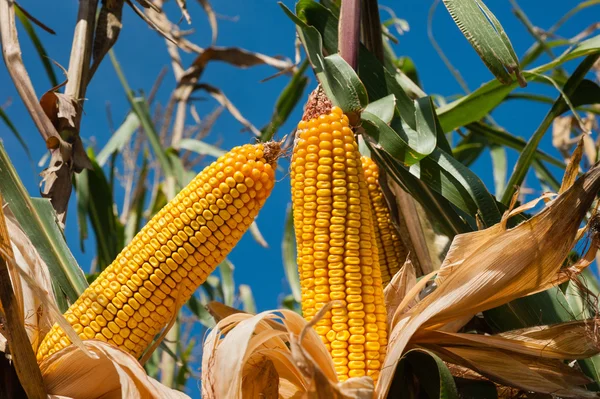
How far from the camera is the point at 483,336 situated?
1.19m

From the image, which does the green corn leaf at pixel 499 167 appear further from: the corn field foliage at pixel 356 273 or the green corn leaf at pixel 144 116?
the green corn leaf at pixel 144 116

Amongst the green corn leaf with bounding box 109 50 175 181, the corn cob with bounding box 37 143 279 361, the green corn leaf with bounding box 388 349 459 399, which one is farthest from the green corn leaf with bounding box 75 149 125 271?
the green corn leaf with bounding box 388 349 459 399

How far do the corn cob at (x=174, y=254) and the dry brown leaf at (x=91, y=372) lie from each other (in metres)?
0.07

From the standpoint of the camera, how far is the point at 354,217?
46.9 inches

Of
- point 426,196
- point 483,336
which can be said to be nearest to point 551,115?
point 426,196

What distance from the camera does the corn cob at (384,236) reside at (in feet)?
4.99

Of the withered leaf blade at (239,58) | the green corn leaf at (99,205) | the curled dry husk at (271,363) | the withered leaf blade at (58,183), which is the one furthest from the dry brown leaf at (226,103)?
the curled dry husk at (271,363)

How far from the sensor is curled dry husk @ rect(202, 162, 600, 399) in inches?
43.7

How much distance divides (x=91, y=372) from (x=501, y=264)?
0.72 m

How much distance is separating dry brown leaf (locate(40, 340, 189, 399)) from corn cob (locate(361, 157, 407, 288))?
0.58 metres

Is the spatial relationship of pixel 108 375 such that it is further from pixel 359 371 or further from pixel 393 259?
pixel 393 259

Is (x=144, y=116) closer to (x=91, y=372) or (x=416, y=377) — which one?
(x=91, y=372)

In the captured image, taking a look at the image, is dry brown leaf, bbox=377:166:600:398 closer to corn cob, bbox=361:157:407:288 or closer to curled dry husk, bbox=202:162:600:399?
curled dry husk, bbox=202:162:600:399

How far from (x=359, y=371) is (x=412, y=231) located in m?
0.47
